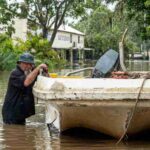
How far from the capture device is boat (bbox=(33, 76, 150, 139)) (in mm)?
7148

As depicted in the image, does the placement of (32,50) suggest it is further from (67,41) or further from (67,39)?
(67,41)

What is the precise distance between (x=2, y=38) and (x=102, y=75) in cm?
3238

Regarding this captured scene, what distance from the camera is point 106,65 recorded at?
8609 millimetres

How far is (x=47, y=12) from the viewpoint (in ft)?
128

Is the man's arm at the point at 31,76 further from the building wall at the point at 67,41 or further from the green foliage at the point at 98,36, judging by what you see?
the green foliage at the point at 98,36

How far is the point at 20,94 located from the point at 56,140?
1.41 m

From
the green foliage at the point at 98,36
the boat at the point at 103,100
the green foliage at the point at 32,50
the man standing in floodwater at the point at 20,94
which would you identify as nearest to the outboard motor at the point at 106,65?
the boat at the point at 103,100

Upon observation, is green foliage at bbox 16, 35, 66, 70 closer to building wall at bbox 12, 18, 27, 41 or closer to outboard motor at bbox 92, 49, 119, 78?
building wall at bbox 12, 18, 27, 41

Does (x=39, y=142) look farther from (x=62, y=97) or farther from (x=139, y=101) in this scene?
(x=139, y=101)

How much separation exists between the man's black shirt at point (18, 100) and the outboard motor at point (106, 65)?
1199 mm

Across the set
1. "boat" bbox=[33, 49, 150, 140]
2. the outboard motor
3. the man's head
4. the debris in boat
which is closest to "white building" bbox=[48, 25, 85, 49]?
the man's head

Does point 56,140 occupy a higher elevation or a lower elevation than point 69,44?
lower

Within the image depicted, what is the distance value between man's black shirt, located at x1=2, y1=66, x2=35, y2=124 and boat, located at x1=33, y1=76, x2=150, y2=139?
110cm

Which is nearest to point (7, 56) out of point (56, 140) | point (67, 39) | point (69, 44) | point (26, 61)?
point (26, 61)
